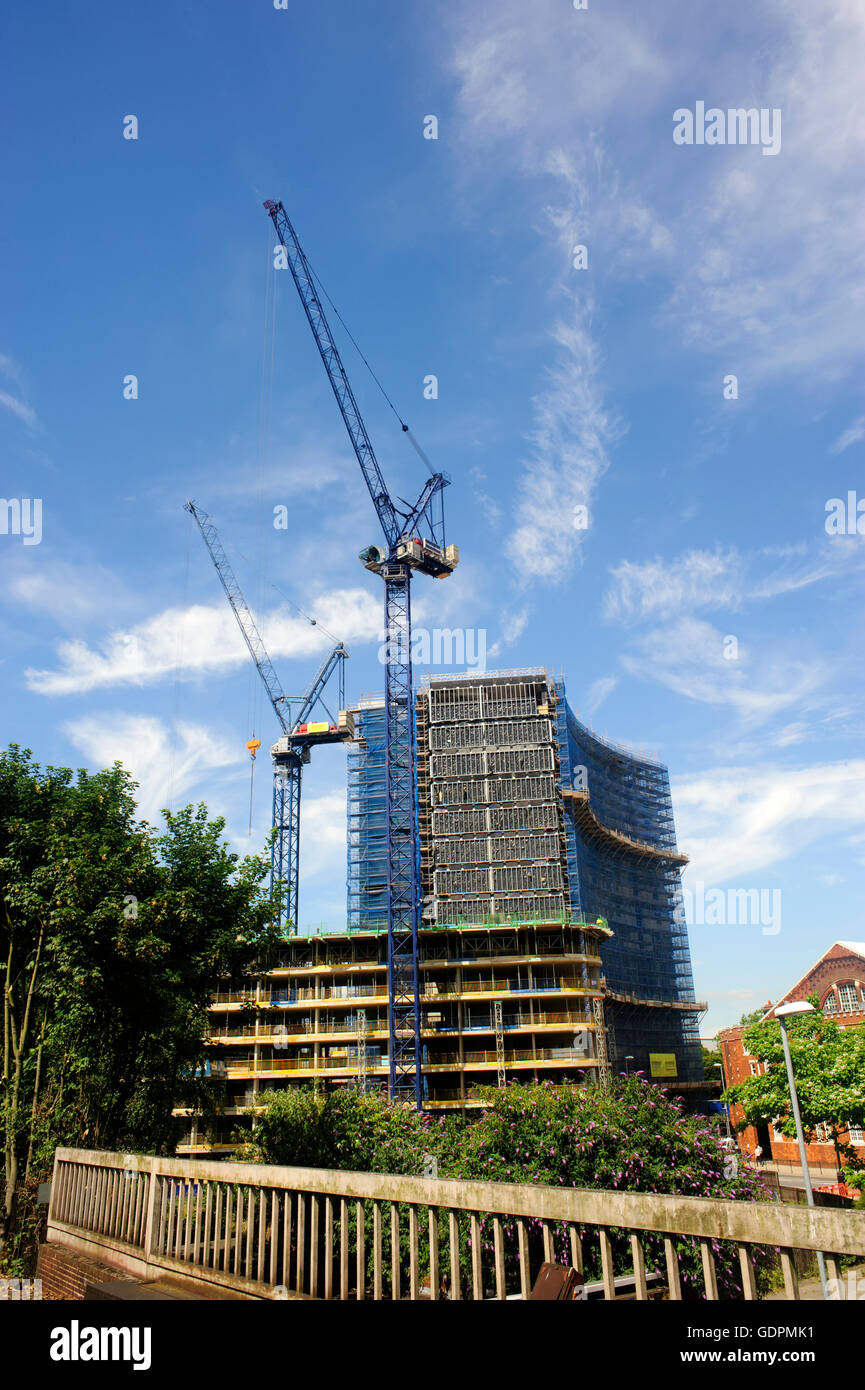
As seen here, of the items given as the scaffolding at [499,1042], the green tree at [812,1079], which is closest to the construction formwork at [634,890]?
the scaffolding at [499,1042]

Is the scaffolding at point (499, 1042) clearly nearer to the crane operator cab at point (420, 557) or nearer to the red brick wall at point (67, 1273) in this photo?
the crane operator cab at point (420, 557)

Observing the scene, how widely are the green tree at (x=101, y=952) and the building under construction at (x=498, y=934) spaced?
20780 mm

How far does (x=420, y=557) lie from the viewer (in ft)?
232

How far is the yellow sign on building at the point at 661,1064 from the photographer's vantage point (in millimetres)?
77312

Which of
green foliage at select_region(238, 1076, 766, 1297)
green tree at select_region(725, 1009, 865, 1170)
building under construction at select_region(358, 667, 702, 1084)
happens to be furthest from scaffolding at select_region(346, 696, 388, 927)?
green foliage at select_region(238, 1076, 766, 1297)

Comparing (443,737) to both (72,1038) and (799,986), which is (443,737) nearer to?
(799,986)

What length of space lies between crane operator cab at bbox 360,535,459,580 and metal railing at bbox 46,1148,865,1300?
62450 mm

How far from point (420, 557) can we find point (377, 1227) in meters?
66.8

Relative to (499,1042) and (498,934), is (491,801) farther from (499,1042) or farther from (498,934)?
(499,1042)

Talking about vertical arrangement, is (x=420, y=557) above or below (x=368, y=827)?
above

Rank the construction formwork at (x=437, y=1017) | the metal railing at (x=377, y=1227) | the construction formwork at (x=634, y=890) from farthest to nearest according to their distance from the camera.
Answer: the construction formwork at (x=634, y=890)
the construction formwork at (x=437, y=1017)
the metal railing at (x=377, y=1227)

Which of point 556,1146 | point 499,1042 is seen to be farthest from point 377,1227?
point 499,1042

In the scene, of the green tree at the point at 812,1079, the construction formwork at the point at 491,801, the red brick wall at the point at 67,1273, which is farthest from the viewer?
the construction formwork at the point at 491,801
